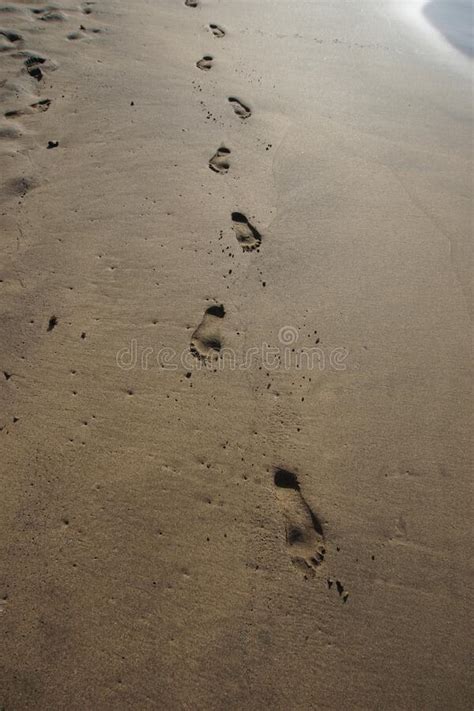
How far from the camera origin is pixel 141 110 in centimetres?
367

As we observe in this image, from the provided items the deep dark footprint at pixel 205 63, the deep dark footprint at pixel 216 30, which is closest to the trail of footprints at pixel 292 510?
the deep dark footprint at pixel 205 63

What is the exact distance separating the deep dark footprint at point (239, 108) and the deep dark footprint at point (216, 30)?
1.23 meters

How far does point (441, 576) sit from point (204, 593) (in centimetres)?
114

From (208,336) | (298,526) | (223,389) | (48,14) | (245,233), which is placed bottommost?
(298,526)

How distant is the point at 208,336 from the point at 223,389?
1.17 ft

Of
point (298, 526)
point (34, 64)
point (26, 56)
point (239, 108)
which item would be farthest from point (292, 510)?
point (26, 56)

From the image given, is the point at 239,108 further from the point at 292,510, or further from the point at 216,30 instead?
the point at 292,510

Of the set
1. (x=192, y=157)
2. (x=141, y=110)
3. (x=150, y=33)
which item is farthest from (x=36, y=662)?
(x=150, y=33)

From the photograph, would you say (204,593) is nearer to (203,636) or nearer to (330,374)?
(203,636)

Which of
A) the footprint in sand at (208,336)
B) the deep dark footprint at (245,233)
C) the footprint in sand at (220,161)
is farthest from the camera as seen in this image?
the footprint in sand at (220,161)

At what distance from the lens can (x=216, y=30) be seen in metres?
4.61

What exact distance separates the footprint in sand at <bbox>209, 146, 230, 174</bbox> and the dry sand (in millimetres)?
31

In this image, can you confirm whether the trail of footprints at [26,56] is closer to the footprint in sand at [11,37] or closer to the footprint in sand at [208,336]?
the footprint in sand at [11,37]

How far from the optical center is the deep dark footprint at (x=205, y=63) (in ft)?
13.6
